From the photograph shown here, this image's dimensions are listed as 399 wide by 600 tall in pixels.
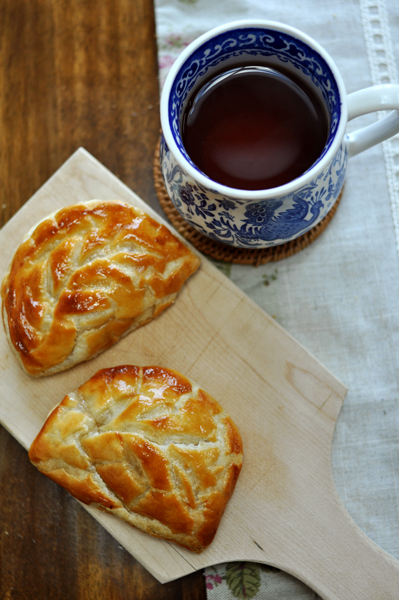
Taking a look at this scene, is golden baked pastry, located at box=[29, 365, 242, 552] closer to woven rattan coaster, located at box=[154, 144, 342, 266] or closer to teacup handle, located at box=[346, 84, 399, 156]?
woven rattan coaster, located at box=[154, 144, 342, 266]

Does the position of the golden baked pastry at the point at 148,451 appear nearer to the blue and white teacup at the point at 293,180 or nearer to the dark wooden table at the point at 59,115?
the dark wooden table at the point at 59,115

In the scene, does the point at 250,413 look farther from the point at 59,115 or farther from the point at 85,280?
the point at 59,115

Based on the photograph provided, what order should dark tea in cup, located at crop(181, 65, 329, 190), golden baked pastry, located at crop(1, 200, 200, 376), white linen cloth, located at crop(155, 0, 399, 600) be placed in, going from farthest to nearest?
1. white linen cloth, located at crop(155, 0, 399, 600)
2. golden baked pastry, located at crop(1, 200, 200, 376)
3. dark tea in cup, located at crop(181, 65, 329, 190)

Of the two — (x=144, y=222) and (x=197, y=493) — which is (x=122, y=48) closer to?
(x=144, y=222)

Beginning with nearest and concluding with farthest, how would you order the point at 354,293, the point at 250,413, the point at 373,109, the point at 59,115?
the point at 373,109
the point at 250,413
the point at 354,293
the point at 59,115

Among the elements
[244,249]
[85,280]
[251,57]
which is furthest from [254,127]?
[85,280]

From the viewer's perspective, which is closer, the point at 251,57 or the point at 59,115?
the point at 251,57

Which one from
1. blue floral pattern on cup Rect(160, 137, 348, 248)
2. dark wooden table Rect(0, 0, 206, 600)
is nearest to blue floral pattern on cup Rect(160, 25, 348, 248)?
blue floral pattern on cup Rect(160, 137, 348, 248)

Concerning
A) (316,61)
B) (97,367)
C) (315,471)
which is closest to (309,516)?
(315,471)
